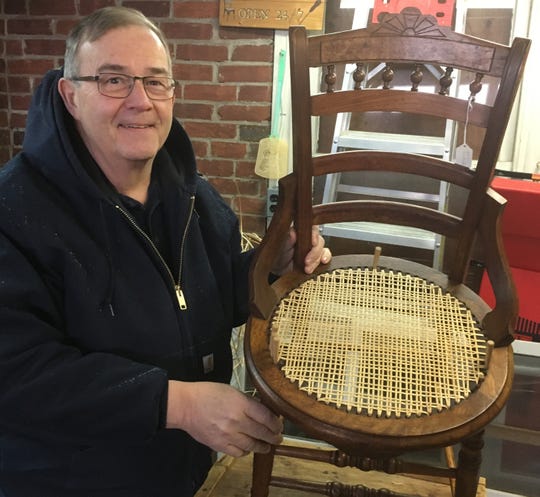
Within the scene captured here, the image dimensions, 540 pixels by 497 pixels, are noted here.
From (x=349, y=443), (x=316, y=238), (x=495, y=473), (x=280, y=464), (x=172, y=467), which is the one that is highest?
(x=316, y=238)

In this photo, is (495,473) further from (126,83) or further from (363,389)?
(126,83)

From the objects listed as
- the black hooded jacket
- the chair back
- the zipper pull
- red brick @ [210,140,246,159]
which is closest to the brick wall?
red brick @ [210,140,246,159]

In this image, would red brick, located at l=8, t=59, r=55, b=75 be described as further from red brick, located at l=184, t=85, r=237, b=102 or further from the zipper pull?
the zipper pull

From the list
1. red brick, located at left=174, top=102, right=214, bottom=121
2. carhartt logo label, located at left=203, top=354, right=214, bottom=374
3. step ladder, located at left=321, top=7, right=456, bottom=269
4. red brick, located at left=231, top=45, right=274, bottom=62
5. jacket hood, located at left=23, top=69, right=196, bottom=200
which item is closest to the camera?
jacket hood, located at left=23, top=69, right=196, bottom=200

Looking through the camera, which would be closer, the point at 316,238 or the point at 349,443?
the point at 349,443

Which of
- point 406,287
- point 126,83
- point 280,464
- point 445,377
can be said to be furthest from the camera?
point 280,464

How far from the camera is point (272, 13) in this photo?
6.11 feet

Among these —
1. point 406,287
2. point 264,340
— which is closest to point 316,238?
point 406,287

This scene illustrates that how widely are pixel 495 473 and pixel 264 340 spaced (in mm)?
1254

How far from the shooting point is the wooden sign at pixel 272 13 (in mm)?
1824

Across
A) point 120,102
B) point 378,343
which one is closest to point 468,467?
point 378,343

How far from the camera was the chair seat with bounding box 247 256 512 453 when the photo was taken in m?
0.72

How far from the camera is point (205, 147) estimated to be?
2.11m

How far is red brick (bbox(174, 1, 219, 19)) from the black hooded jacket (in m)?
1.02
